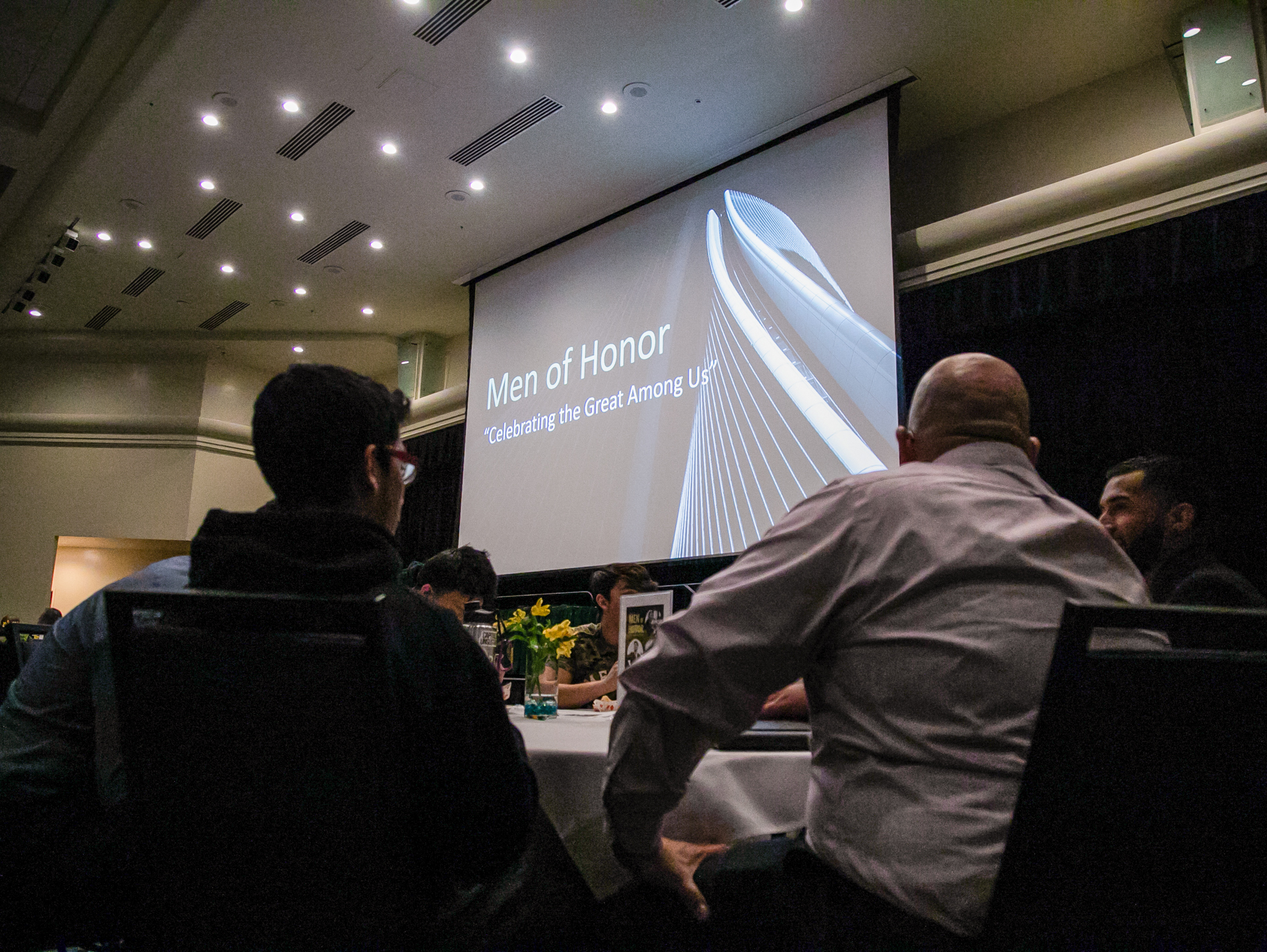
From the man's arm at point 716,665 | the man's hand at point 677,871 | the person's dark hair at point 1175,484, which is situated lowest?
the man's hand at point 677,871

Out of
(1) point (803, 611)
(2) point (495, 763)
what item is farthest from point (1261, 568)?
(2) point (495, 763)

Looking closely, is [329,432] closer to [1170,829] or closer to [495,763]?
[495,763]

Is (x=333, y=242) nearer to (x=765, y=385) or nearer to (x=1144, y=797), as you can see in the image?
(x=765, y=385)

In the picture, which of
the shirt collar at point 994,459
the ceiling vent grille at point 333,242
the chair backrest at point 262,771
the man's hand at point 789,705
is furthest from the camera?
the ceiling vent grille at point 333,242

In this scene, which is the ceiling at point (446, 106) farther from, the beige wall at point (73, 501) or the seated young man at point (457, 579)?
the seated young man at point (457, 579)

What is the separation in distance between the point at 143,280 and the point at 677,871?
827 centimetres

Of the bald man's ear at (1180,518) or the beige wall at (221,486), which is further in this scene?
the beige wall at (221,486)

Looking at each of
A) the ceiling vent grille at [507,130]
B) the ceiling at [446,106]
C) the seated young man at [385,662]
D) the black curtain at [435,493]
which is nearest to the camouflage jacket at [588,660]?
the seated young man at [385,662]

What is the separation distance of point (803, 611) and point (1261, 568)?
3641mm

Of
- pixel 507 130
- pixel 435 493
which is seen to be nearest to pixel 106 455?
pixel 435 493

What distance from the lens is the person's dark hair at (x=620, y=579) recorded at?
282 cm

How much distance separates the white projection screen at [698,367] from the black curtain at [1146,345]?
543 millimetres

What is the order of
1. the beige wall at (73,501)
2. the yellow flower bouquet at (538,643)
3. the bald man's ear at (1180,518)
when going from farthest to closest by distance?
the beige wall at (73,501)
the bald man's ear at (1180,518)
the yellow flower bouquet at (538,643)

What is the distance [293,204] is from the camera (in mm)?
6270
